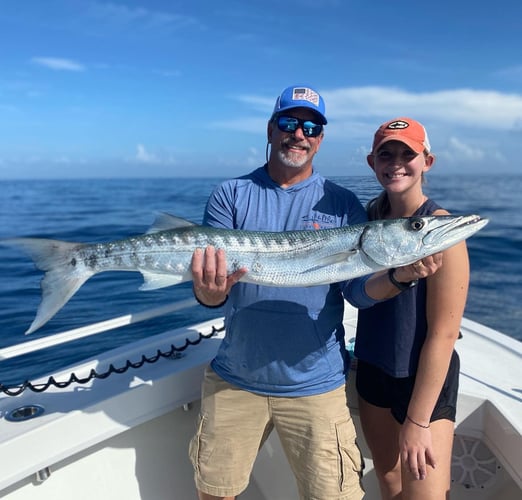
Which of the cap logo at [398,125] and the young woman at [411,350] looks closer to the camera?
the young woman at [411,350]

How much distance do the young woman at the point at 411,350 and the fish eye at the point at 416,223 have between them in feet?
0.56

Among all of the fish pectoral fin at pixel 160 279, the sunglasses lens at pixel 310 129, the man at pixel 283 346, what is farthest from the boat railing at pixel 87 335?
the sunglasses lens at pixel 310 129

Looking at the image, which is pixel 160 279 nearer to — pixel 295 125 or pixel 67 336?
pixel 67 336

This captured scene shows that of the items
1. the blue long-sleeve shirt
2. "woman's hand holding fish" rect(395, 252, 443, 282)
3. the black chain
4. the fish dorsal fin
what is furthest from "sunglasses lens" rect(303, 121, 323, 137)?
the black chain

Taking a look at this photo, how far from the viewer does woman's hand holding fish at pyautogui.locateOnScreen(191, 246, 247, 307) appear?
237cm

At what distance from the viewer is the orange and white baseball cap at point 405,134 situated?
229 cm

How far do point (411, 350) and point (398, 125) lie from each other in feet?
3.85

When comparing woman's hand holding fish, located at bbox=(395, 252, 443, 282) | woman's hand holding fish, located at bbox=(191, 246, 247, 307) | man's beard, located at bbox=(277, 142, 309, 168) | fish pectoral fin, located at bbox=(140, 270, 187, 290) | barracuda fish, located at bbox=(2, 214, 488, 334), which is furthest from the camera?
man's beard, located at bbox=(277, 142, 309, 168)

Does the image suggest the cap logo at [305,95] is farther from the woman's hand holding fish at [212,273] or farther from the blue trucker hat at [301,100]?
the woman's hand holding fish at [212,273]

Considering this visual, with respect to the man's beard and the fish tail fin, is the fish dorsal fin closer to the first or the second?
the fish tail fin

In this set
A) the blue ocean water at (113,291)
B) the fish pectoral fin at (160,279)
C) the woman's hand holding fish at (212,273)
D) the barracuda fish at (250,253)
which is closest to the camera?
the barracuda fish at (250,253)

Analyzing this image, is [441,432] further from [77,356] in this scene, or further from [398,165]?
[77,356]

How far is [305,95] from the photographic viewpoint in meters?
2.68

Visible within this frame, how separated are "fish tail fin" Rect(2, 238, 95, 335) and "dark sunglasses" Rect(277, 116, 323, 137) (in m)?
1.37
